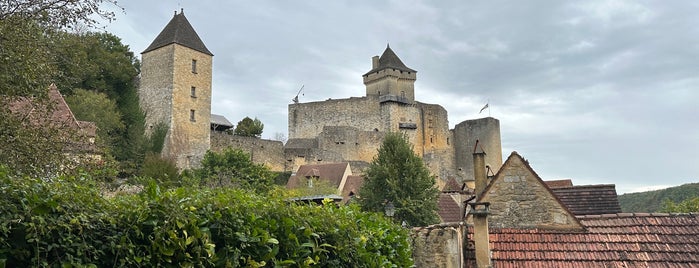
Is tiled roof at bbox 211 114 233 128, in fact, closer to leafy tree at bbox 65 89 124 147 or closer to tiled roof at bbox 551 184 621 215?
leafy tree at bbox 65 89 124 147

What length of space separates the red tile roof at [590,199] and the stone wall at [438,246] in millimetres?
8586

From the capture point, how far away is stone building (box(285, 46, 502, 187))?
60781mm

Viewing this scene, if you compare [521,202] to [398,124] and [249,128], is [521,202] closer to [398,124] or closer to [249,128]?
[398,124]

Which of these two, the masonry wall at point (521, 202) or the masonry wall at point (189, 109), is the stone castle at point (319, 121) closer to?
the masonry wall at point (189, 109)

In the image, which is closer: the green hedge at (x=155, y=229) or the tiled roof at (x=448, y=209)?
the green hedge at (x=155, y=229)

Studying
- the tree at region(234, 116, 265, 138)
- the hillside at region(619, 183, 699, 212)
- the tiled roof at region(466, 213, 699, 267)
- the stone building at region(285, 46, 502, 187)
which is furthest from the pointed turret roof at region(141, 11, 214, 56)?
the hillside at region(619, 183, 699, 212)

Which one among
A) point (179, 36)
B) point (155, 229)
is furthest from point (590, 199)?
point (179, 36)

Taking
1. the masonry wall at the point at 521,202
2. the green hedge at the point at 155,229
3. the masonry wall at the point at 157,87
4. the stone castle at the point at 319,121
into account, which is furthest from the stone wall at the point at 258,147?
the green hedge at the point at 155,229

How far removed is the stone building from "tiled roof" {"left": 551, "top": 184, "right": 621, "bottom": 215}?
40.9 metres

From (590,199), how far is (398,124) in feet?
151

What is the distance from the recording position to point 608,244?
28.6ft

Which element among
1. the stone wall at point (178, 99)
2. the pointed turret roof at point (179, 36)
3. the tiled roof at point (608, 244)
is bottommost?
the tiled roof at point (608, 244)

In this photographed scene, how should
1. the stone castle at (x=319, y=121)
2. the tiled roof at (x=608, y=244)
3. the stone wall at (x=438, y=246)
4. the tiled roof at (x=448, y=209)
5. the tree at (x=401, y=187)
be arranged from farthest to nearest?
1. the stone castle at (x=319, y=121)
2. the tiled roof at (x=448, y=209)
3. the tree at (x=401, y=187)
4. the tiled roof at (x=608, y=244)
5. the stone wall at (x=438, y=246)

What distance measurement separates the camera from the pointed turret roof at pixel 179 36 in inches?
1497
